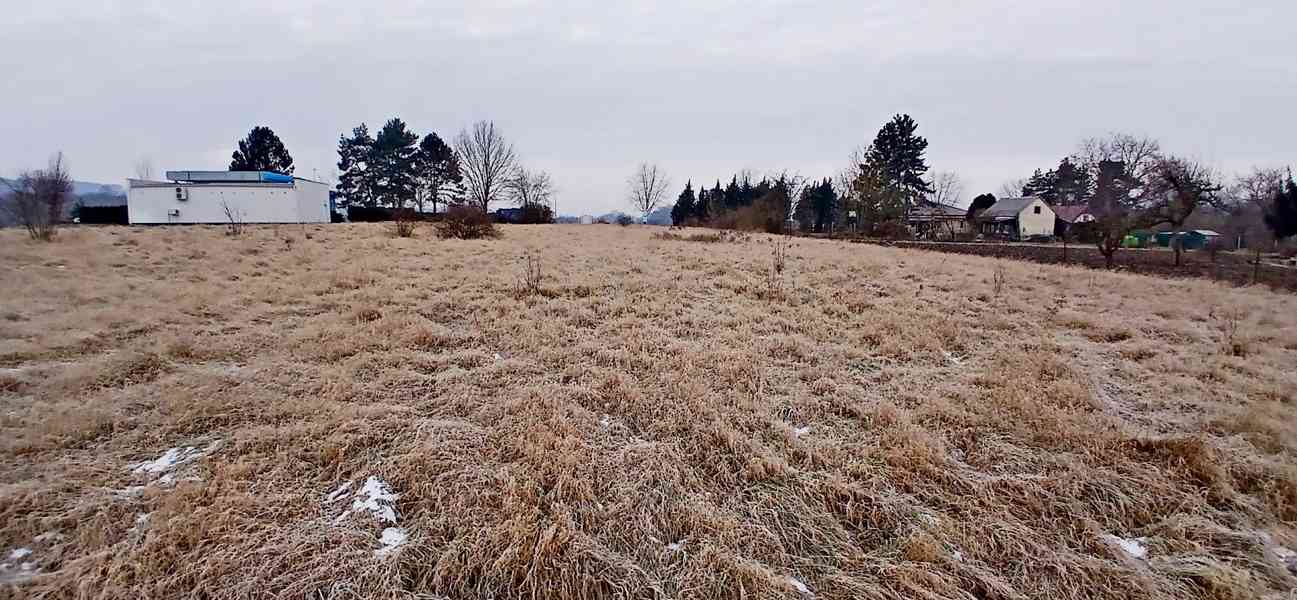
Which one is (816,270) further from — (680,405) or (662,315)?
(680,405)

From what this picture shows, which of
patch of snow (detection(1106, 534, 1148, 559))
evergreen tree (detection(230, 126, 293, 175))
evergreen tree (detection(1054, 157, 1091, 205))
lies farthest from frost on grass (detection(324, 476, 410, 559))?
evergreen tree (detection(1054, 157, 1091, 205))

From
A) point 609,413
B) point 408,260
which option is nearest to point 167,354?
point 609,413

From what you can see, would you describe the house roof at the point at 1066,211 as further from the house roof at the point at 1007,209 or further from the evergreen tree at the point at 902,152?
the evergreen tree at the point at 902,152

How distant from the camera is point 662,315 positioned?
597cm

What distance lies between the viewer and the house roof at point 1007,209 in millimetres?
38812

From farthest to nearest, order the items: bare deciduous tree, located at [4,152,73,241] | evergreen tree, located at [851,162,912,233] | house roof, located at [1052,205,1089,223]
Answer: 1. house roof, located at [1052,205,1089,223]
2. evergreen tree, located at [851,162,912,233]
3. bare deciduous tree, located at [4,152,73,241]

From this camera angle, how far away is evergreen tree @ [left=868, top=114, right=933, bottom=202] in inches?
1560

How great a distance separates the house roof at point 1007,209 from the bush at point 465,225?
133 ft

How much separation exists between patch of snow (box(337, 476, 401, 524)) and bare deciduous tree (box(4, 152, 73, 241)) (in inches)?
587

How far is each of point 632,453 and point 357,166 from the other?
45.5 m

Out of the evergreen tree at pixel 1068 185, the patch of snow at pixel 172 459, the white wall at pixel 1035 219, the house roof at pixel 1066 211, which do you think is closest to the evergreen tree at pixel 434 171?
the patch of snow at pixel 172 459

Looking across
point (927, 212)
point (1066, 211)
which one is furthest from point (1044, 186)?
point (927, 212)

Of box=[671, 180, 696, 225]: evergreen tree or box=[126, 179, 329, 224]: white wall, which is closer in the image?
box=[126, 179, 329, 224]: white wall

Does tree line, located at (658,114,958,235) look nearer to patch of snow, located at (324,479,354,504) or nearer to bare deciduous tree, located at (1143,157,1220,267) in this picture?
bare deciduous tree, located at (1143,157,1220,267)
